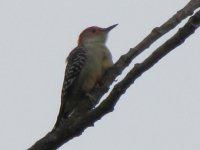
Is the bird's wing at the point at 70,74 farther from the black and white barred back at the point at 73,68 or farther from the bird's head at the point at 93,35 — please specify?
the bird's head at the point at 93,35

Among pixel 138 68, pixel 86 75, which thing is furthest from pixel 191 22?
pixel 86 75

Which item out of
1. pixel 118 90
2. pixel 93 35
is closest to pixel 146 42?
pixel 118 90

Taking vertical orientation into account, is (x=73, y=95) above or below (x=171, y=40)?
above

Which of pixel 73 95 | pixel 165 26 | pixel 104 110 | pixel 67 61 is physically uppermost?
pixel 67 61

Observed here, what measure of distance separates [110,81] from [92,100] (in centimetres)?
29

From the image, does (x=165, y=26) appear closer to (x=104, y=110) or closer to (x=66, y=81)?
(x=104, y=110)

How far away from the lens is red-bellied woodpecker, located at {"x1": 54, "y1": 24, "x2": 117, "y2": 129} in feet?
23.2

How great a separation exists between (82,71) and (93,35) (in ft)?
4.49

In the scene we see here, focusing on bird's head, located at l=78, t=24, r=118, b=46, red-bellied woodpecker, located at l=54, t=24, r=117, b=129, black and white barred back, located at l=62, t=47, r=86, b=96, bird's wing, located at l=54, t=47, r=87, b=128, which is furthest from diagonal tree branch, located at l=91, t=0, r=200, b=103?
bird's head, located at l=78, t=24, r=118, b=46

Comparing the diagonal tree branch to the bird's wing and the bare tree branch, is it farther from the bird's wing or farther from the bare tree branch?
the bird's wing

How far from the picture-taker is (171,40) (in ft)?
10.8

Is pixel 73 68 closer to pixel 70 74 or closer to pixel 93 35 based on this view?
pixel 70 74

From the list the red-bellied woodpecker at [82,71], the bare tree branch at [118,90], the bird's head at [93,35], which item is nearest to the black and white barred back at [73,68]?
the red-bellied woodpecker at [82,71]

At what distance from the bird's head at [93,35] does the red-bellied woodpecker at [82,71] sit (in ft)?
0.65
